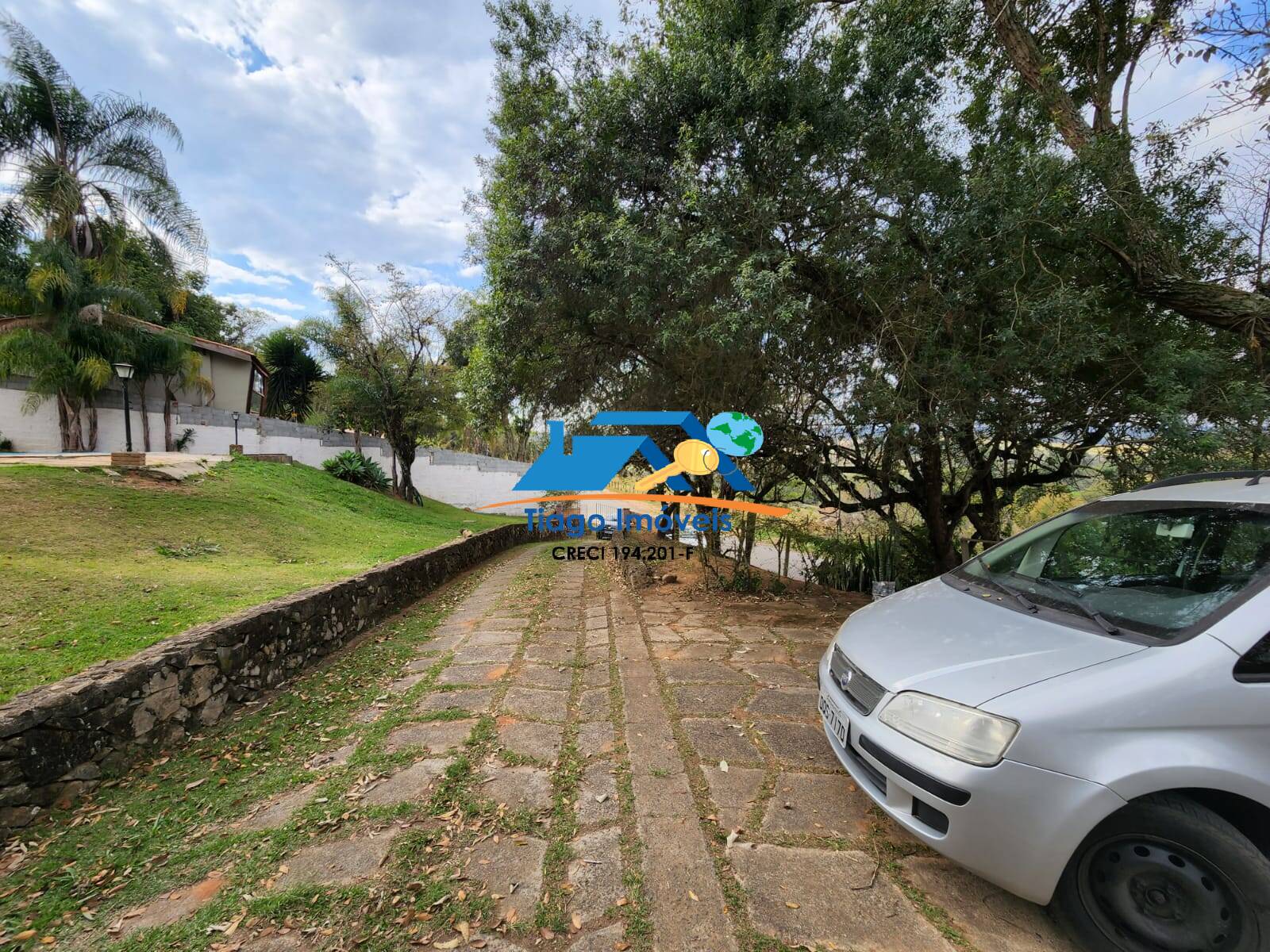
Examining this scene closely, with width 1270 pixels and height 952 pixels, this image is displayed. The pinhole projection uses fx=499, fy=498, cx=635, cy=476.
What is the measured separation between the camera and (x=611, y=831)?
2.12 meters

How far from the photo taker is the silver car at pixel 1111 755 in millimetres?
1446

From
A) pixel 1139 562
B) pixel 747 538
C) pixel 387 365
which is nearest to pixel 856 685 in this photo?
pixel 1139 562

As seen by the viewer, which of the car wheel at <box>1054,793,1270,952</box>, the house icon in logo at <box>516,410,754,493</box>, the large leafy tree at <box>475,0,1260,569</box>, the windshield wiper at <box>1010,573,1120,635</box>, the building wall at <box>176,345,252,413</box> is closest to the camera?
the car wheel at <box>1054,793,1270,952</box>

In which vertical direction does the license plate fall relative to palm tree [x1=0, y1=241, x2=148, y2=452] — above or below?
below

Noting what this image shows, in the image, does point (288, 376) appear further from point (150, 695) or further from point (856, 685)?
point (856, 685)

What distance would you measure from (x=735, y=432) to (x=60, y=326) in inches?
640

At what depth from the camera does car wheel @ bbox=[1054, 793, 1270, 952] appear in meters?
1.39

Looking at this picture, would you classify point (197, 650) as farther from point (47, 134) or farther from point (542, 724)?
point (47, 134)

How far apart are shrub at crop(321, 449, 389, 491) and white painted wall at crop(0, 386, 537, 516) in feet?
5.62

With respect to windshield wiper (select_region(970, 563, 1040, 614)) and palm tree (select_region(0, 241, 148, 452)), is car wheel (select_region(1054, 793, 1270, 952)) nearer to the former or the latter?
windshield wiper (select_region(970, 563, 1040, 614))

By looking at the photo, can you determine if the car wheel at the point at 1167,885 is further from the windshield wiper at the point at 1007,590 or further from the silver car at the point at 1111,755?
the windshield wiper at the point at 1007,590

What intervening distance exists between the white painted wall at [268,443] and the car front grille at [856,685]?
1688cm

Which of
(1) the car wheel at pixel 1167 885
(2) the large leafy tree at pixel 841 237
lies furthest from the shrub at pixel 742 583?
(1) the car wheel at pixel 1167 885

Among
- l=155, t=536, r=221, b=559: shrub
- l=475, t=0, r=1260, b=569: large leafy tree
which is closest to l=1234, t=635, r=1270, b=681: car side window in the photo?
l=475, t=0, r=1260, b=569: large leafy tree
